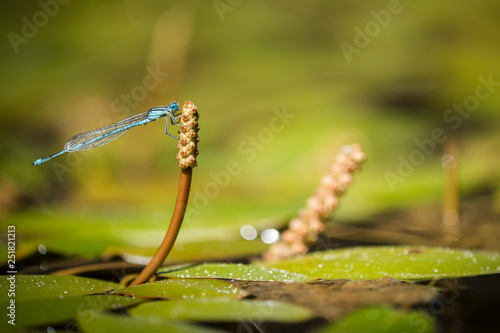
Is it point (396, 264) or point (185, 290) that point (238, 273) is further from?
point (396, 264)

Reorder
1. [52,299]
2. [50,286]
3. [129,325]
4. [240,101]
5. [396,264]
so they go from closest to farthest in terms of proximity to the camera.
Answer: [129,325], [52,299], [50,286], [396,264], [240,101]

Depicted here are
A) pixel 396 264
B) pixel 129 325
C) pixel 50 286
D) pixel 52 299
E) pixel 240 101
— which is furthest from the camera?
pixel 240 101

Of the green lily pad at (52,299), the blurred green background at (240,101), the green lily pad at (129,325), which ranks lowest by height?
the green lily pad at (129,325)

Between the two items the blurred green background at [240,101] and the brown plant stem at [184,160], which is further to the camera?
the blurred green background at [240,101]

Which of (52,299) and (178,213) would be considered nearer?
(52,299)

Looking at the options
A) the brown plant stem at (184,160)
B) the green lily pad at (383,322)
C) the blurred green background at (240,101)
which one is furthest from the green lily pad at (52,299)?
the blurred green background at (240,101)

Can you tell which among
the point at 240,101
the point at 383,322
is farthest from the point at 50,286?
the point at 240,101

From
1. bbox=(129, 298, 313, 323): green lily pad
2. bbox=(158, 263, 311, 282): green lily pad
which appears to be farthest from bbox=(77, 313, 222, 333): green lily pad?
bbox=(158, 263, 311, 282): green lily pad

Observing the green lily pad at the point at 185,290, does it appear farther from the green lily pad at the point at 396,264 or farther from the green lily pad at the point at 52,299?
the green lily pad at the point at 396,264
